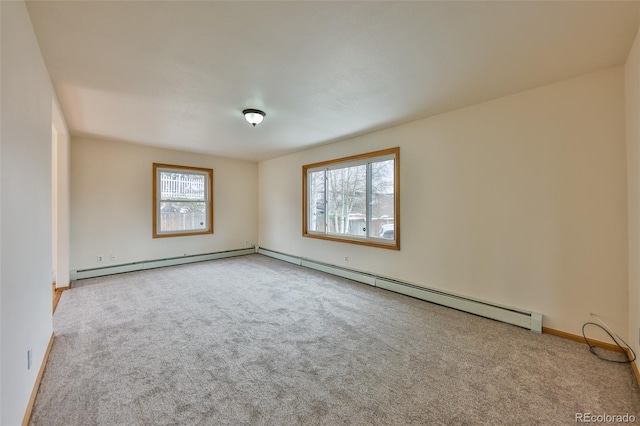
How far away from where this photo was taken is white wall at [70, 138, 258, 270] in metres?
4.73

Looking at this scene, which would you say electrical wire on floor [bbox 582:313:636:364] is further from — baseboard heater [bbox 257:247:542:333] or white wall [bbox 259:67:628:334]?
baseboard heater [bbox 257:247:542:333]

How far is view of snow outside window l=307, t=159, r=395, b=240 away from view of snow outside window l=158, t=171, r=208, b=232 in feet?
8.48

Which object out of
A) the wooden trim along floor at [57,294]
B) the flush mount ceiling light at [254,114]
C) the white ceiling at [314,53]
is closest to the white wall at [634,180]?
the white ceiling at [314,53]

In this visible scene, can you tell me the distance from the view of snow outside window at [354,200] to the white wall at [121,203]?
252 cm

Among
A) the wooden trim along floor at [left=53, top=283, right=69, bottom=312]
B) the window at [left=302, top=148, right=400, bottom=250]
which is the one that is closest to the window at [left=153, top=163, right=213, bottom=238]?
the wooden trim along floor at [left=53, top=283, right=69, bottom=312]

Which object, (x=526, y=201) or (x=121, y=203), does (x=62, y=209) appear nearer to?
(x=121, y=203)

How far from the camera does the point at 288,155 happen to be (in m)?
6.20

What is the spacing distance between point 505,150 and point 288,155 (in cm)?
430

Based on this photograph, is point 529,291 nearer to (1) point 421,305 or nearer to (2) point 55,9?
(1) point 421,305

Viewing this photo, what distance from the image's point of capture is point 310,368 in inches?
84.7

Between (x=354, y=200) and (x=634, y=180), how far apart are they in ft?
10.8

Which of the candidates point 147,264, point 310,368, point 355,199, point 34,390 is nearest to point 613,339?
point 310,368

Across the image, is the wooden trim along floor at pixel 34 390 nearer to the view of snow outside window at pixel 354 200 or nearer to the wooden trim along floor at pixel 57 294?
the wooden trim along floor at pixel 57 294

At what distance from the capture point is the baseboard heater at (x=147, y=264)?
15.4 ft
